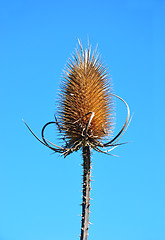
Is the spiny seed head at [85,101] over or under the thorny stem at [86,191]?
over

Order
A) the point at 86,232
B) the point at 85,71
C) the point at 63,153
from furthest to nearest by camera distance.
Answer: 1. the point at 85,71
2. the point at 63,153
3. the point at 86,232

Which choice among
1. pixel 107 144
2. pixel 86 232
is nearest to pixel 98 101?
pixel 107 144

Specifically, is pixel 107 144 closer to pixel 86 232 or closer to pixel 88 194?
pixel 88 194

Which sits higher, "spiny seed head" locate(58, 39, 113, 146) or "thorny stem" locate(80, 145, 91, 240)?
"spiny seed head" locate(58, 39, 113, 146)
